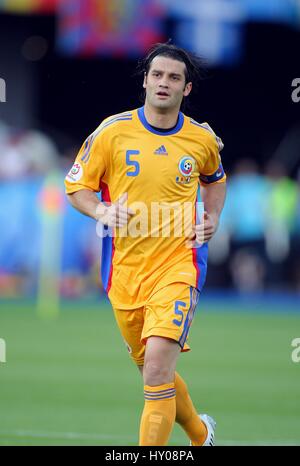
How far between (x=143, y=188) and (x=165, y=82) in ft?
2.39

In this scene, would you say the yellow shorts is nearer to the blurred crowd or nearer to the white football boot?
the white football boot

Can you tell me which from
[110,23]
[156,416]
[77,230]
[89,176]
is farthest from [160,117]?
[110,23]

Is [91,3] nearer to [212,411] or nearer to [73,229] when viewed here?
[73,229]

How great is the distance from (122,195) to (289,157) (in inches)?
883

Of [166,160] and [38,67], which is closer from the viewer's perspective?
[166,160]

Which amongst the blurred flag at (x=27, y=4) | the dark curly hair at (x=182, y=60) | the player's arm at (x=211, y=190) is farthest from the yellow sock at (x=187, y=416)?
the blurred flag at (x=27, y=4)

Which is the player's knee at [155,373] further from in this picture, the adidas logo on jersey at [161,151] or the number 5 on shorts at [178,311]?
the adidas logo on jersey at [161,151]

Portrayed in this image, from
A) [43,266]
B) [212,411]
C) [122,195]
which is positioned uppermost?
[122,195]

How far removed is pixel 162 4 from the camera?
2261 cm

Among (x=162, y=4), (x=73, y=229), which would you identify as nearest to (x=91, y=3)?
(x=162, y=4)

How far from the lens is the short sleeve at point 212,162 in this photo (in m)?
7.91

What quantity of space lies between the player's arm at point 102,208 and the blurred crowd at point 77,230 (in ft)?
38.9

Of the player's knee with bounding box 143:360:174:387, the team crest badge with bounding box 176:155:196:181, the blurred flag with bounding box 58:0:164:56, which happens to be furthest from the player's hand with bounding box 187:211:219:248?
the blurred flag with bounding box 58:0:164:56

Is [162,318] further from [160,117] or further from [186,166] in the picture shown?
[160,117]
